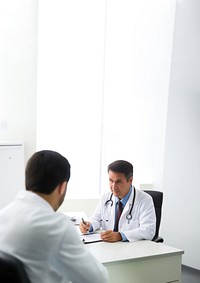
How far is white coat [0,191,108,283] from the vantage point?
1.20 meters

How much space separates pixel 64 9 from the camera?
379 centimetres

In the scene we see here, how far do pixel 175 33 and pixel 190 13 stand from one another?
0.77 feet

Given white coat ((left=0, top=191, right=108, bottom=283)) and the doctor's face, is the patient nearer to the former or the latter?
white coat ((left=0, top=191, right=108, bottom=283))

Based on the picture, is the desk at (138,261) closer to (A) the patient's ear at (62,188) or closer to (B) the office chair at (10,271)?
(A) the patient's ear at (62,188)

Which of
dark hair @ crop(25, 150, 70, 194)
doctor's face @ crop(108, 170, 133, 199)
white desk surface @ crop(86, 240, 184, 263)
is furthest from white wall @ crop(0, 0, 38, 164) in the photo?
dark hair @ crop(25, 150, 70, 194)

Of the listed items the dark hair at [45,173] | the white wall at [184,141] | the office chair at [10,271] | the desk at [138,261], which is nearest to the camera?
the office chair at [10,271]

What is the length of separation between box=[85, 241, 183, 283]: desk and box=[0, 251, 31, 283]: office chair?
80 cm

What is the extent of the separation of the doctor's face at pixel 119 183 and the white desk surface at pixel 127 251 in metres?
0.37

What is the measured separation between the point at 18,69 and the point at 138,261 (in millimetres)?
2153

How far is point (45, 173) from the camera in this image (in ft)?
4.32

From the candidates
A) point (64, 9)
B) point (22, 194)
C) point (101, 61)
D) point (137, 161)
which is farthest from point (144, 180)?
point (22, 194)

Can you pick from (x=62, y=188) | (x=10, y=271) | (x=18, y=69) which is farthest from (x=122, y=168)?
(x=18, y=69)

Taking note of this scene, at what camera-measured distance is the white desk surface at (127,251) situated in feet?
6.45

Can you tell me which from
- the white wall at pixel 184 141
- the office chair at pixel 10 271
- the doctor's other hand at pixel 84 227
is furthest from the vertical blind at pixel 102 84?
the office chair at pixel 10 271
